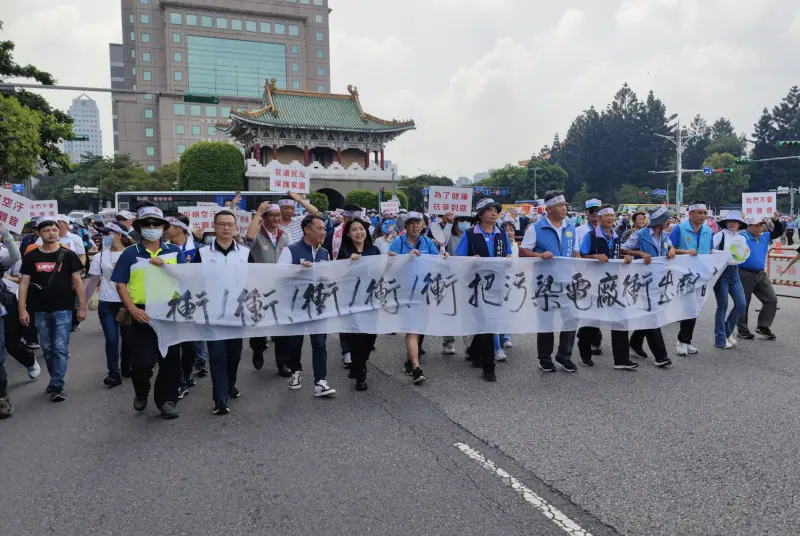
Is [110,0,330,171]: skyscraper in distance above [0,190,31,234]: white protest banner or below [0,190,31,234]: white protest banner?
above

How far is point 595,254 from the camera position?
6.68 m

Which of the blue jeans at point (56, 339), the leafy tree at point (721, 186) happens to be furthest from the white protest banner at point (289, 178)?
the leafy tree at point (721, 186)

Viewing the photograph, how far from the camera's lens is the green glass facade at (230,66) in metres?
87.8

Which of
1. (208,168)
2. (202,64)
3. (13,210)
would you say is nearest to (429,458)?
(13,210)

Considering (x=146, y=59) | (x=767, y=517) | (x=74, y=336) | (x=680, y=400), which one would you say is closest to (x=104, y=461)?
(x=767, y=517)

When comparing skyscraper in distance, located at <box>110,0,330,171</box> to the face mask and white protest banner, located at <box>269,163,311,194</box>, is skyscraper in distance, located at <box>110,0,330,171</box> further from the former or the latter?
the face mask

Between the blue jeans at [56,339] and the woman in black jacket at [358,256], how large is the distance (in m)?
2.83

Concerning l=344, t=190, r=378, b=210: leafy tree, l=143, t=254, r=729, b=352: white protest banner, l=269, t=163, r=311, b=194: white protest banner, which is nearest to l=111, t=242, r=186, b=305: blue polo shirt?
l=143, t=254, r=729, b=352: white protest banner

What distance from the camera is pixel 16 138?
47.4ft

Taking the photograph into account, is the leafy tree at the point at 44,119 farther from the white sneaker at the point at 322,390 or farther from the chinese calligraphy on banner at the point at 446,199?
the white sneaker at the point at 322,390

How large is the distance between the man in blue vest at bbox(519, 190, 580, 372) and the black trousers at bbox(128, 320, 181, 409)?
3.77m

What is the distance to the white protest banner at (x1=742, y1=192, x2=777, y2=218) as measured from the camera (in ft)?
30.7

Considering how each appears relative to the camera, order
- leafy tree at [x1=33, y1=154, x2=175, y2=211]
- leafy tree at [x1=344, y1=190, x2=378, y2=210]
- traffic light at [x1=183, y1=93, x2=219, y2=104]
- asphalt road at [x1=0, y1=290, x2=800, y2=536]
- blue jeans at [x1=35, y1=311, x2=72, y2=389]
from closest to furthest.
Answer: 1. asphalt road at [x1=0, y1=290, x2=800, y2=536]
2. blue jeans at [x1=35, y1=311, x2=72, y2=389]
3. traffic light at [x1=183, y1=93, x2=219, y2=104]
4. leafy tree at [x1=344, y1=190, x2=378, y2=210]
5. leafy tree at [x1=33, y1=154, x2=175, y2=211]

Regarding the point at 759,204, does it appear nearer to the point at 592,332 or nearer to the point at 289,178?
the point at 592,332
